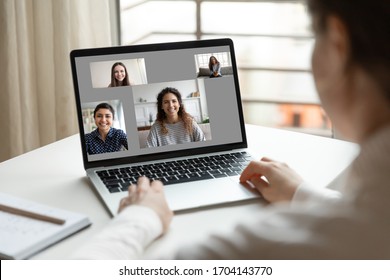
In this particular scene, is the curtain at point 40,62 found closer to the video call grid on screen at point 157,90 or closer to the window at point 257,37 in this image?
the window at point 257,37

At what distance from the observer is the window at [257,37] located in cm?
257

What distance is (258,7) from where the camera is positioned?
8.41ft

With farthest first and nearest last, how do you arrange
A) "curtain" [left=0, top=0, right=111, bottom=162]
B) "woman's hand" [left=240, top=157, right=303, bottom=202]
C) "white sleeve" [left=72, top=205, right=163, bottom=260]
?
"curtain" [left=0, top=0, right=111, bottom=162], "woman's hand" [left=240, top=157, right=303, bottom=202], "white sleeve" [left=72, top=205, right=163, bottom=260]

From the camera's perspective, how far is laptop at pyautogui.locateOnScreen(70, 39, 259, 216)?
4.52 ft

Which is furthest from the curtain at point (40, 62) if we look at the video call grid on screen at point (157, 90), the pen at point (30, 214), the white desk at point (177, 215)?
the pen at point (30, 214)

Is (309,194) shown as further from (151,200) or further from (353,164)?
(353,164)

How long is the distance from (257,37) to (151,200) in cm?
161

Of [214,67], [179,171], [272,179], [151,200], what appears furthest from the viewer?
[214,67]

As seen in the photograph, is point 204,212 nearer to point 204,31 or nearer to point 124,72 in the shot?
point 124,72

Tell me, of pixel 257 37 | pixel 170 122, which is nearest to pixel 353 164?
pixel 170 122

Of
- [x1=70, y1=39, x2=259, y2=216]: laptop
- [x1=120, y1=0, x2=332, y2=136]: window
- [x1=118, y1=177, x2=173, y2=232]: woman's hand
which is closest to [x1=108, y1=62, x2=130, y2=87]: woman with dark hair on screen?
[x1=70, y1=39, x2=259, y2=216]: laptop

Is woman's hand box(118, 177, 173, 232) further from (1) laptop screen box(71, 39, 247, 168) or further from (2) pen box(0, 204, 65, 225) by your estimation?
(1) laptop screen box(71, 39, 247, 168)

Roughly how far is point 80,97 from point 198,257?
0.66 meters

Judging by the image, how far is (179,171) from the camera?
1368mm
